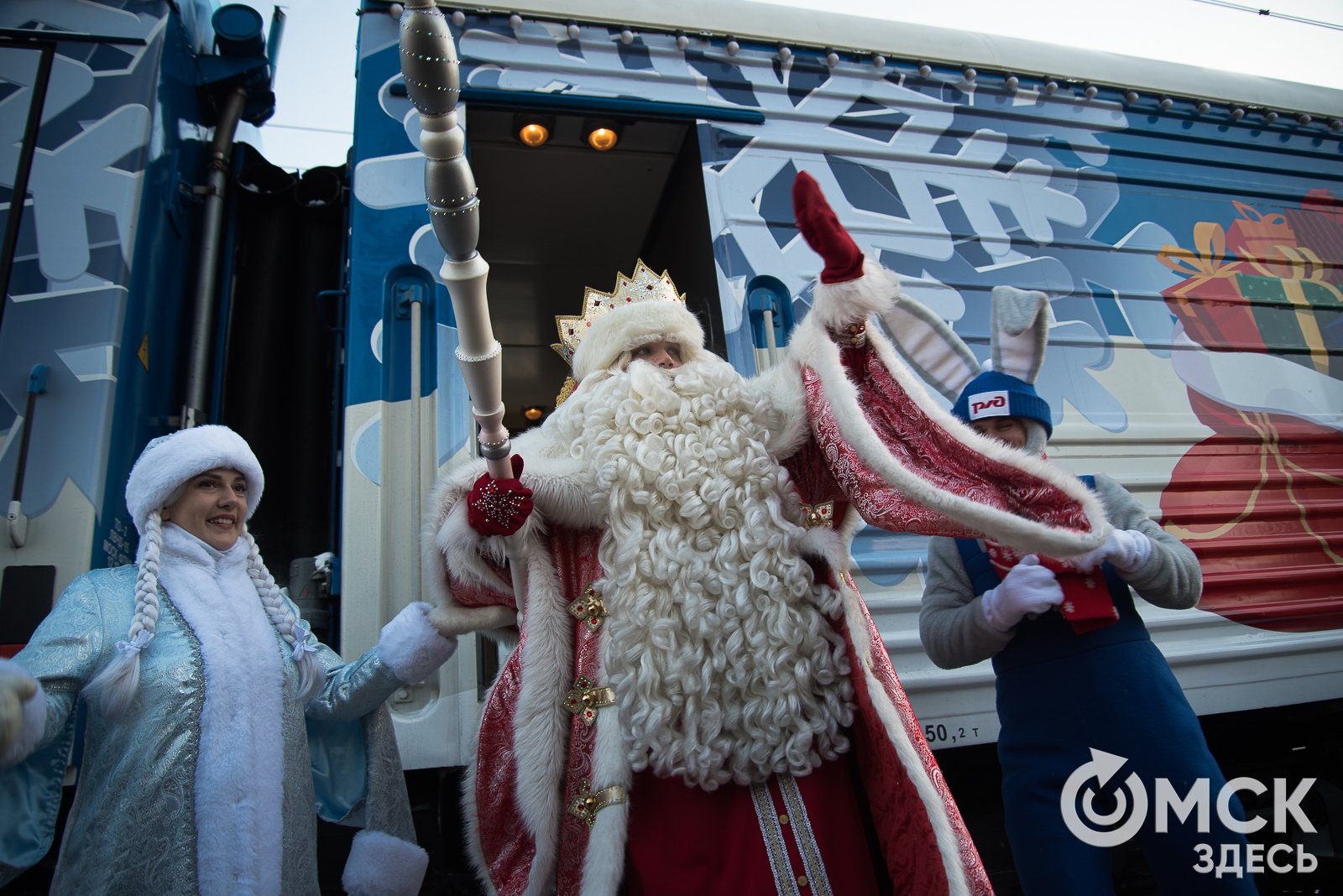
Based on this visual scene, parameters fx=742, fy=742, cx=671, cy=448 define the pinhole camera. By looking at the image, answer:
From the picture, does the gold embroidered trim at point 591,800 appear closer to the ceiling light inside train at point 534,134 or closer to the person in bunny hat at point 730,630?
the person in bunny hat at point 730,630

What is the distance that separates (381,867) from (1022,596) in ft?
5.38

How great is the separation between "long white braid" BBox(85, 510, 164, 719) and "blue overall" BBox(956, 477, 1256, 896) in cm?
201

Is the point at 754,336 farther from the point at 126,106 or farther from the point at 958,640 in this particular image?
the point at 126,106

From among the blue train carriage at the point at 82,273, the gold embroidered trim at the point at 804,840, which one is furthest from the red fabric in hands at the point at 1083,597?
the blue train carriage at the point at 82,273

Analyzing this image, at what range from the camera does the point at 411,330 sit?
273 cm

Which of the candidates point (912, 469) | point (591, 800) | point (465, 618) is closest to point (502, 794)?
point (591, 800)

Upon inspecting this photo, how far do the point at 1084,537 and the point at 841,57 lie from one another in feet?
10.8

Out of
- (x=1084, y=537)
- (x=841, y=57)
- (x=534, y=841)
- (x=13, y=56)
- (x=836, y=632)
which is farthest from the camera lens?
(x=841, y=57)

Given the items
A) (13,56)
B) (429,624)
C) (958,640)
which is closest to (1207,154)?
(958,640)

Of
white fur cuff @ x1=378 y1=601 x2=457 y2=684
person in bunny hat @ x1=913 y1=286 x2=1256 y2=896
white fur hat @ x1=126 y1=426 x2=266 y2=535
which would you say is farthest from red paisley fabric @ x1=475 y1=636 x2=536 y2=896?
person in bunny hat @ x1=913 y1=286 x2=1256 y2=896

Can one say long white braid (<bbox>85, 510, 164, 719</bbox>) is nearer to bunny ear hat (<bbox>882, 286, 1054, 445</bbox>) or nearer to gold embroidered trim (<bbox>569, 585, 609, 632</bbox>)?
gold embroidered trim (<bbox>569, 585, 609, 632</bbox>)

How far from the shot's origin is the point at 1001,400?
199 cm

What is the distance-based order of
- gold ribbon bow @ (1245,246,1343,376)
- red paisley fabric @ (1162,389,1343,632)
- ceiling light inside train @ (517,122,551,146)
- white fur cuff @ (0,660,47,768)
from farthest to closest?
gold ribbon bow @ (1245,246,1343,376) → ceiling light inside train @ (517,122,551,146) → red paisley fabric @ (1162,389,1343,632) → white fur cuff @ (0,660,47,768)

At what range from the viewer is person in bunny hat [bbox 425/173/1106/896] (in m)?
1.38
